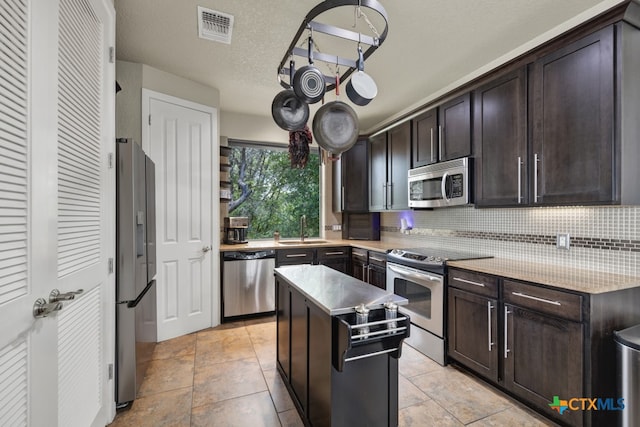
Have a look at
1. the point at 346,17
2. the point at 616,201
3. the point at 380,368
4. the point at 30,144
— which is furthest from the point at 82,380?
the point at 616,201

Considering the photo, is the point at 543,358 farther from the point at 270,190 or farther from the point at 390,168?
the point at 270,190

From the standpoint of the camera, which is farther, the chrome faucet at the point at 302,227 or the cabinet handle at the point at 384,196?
the chrome faucet at the point at 302,227

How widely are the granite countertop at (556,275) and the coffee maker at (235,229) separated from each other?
2.62 m

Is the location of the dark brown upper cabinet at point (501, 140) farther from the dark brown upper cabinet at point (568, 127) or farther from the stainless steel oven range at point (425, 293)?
the stainless steel oven range at point (425, 293)

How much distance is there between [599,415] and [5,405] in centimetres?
269

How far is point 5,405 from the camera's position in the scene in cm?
91

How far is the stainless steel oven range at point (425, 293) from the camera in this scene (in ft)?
8.79

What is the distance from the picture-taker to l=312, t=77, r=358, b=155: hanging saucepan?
1.64 m

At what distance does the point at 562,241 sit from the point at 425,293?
1.16 m

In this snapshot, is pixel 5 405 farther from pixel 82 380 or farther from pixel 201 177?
pixel 201 177

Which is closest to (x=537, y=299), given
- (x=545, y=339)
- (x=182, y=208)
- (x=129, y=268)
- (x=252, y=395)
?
(x=545, y=339)

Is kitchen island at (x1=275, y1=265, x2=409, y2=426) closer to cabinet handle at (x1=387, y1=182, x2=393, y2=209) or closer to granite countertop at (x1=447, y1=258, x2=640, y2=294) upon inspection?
granite countertop at (x1=447, y1=258, x2=640, y2=294)

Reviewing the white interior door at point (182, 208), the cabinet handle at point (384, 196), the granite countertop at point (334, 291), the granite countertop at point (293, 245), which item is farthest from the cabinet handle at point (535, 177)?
the white interior door at point (182, 208)

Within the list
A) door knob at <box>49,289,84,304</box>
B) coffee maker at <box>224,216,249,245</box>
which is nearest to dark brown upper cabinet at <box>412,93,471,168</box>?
coffee maker at <box>224,216,249,245</box>
